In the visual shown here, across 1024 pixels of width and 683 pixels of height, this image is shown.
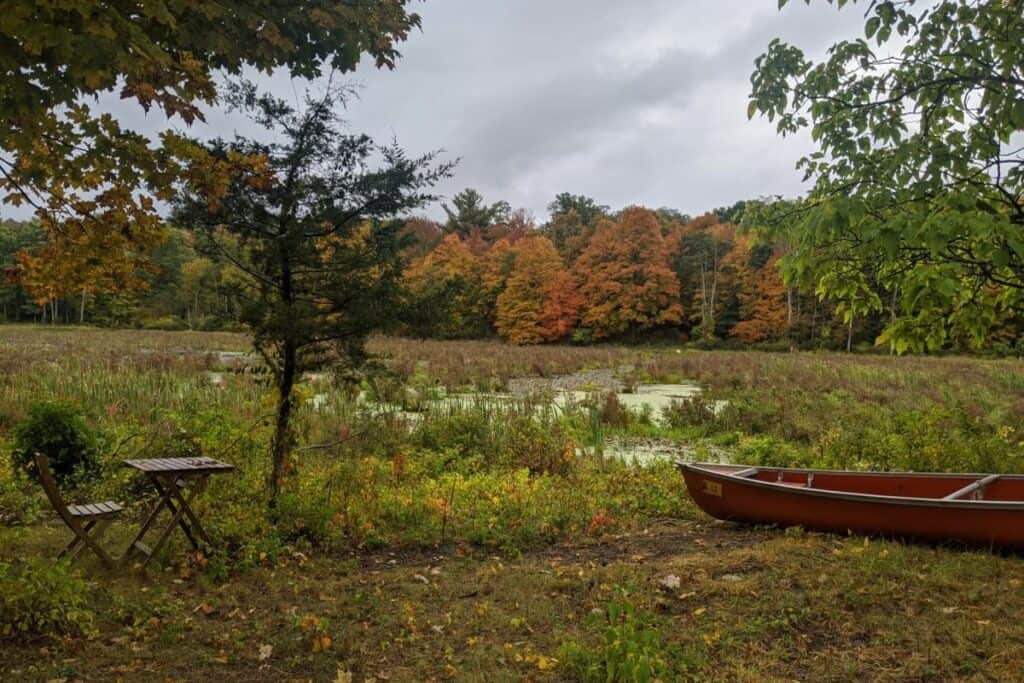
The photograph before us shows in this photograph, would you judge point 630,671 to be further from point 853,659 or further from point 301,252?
point 301,252

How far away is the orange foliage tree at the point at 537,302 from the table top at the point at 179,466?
38165 mm

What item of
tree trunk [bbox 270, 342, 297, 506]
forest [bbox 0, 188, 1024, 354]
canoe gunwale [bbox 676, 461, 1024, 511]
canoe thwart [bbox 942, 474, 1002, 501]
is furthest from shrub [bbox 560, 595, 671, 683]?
forest [bbox 0, 188, 1024, 354]

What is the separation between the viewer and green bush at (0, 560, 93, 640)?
327cm

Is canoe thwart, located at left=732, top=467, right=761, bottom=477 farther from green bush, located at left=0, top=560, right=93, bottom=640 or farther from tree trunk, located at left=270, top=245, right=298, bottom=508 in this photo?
green bush, located at left=0, top=560, right=93, bottom=640

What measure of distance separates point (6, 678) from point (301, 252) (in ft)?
10.1

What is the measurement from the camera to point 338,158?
5.02m

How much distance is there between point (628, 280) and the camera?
4369 centimetres

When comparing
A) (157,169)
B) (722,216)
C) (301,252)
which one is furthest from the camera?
(722,216)

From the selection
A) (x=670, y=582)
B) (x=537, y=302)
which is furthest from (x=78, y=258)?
(x=537, y=302)

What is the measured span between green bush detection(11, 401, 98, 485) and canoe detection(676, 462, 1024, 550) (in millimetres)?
5776

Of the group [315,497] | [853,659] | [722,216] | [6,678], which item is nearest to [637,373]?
[315,497]

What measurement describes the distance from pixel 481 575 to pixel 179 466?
85.5 inches

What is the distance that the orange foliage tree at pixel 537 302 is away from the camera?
43.2 meters

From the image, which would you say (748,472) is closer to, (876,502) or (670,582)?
(876,502)
